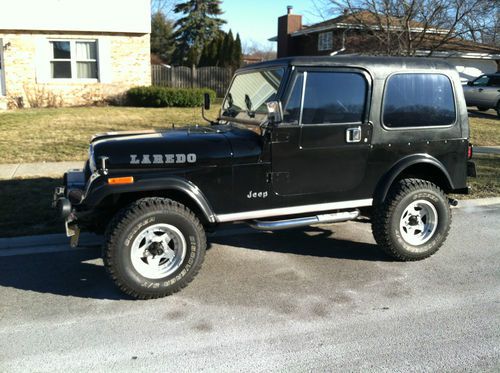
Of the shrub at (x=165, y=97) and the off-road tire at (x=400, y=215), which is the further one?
the shrub at (x=165, y=97)

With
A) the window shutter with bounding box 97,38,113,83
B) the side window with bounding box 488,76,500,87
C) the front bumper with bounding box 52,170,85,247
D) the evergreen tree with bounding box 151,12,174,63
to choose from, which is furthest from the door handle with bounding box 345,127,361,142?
the evergreen tree with bounding box 151,12,174,63

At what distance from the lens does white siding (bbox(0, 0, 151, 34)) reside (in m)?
17.8

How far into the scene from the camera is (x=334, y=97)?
4.57 metres

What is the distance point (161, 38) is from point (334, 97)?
4575cm

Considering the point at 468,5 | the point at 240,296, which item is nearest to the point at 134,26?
the point at 468,5

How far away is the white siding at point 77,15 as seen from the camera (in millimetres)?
17781

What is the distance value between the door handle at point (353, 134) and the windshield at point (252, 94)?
765 mm

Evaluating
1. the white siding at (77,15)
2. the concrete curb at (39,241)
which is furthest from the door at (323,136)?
the white siding at (77,15)

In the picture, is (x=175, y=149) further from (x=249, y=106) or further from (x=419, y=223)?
(x=419, y=223)

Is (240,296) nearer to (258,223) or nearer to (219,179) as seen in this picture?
(258,223)

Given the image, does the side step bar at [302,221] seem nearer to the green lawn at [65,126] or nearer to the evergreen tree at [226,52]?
the green lawn at [65,126]

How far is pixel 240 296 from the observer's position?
420 centimetres

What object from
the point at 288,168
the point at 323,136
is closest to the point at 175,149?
the point at 288,168

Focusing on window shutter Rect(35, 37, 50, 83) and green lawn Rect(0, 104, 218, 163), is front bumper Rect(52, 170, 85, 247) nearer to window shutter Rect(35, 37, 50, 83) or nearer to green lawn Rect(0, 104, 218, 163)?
green lawn Rect(0, 104, 218, 163)
